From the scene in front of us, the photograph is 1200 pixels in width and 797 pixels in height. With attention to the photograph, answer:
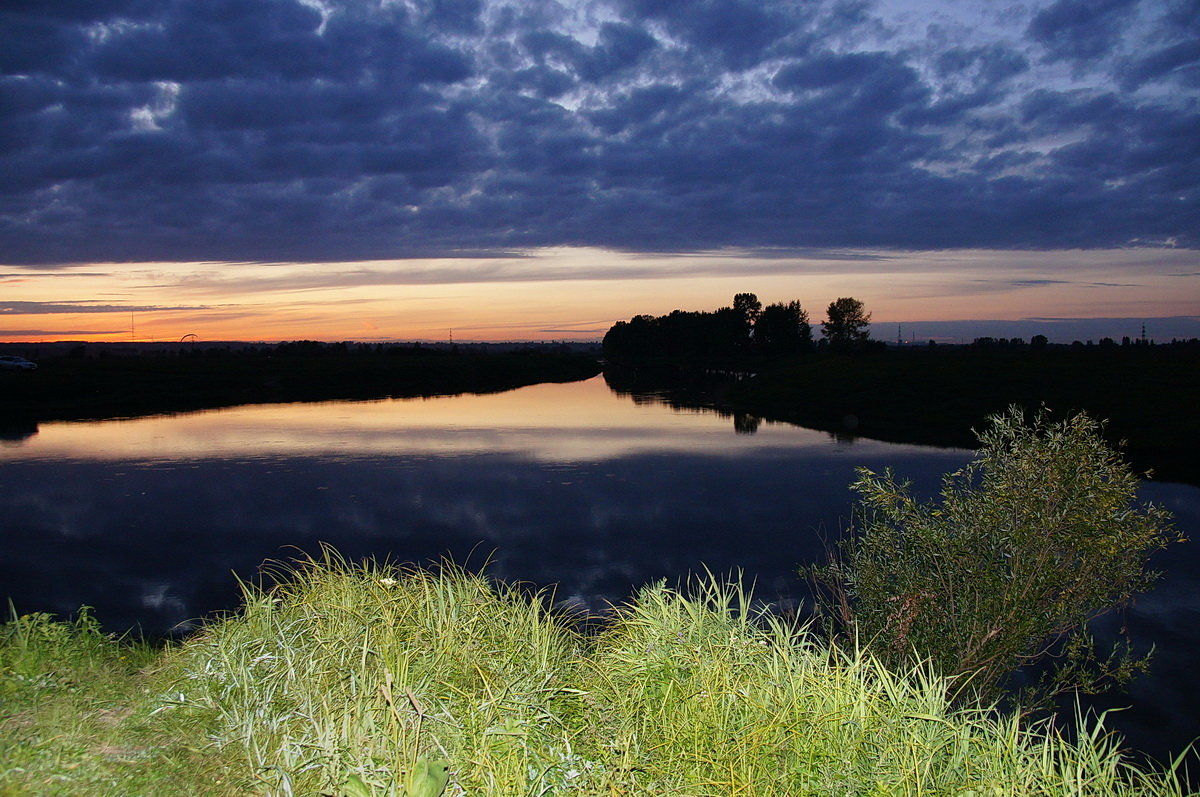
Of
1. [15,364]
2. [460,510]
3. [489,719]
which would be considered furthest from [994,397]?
[15,364]

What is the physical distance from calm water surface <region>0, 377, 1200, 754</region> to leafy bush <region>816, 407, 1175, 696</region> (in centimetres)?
279

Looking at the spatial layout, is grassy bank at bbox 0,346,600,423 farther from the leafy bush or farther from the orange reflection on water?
the leafy bush

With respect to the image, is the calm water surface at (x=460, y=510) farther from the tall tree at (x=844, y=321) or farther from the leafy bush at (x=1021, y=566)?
the tall tree at (x=844, y=321)

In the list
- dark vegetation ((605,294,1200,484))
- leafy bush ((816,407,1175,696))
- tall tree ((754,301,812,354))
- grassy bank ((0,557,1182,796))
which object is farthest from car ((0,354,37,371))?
tall tree ((754,301,812,354))

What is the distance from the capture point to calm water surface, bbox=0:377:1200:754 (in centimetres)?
2208

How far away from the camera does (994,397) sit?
69250 mm

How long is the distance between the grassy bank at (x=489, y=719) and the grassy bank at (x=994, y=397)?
38.2 m

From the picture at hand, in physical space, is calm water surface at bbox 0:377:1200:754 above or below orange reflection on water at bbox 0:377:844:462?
below

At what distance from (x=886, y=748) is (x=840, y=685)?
1.03m

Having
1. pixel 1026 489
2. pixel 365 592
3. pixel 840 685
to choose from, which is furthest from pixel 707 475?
pixel 840 685

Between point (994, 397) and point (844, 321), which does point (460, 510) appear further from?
point (844, 321)

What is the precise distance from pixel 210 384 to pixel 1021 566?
328 ft

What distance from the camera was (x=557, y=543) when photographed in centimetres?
2786

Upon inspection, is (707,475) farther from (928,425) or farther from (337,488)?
(928,425)
